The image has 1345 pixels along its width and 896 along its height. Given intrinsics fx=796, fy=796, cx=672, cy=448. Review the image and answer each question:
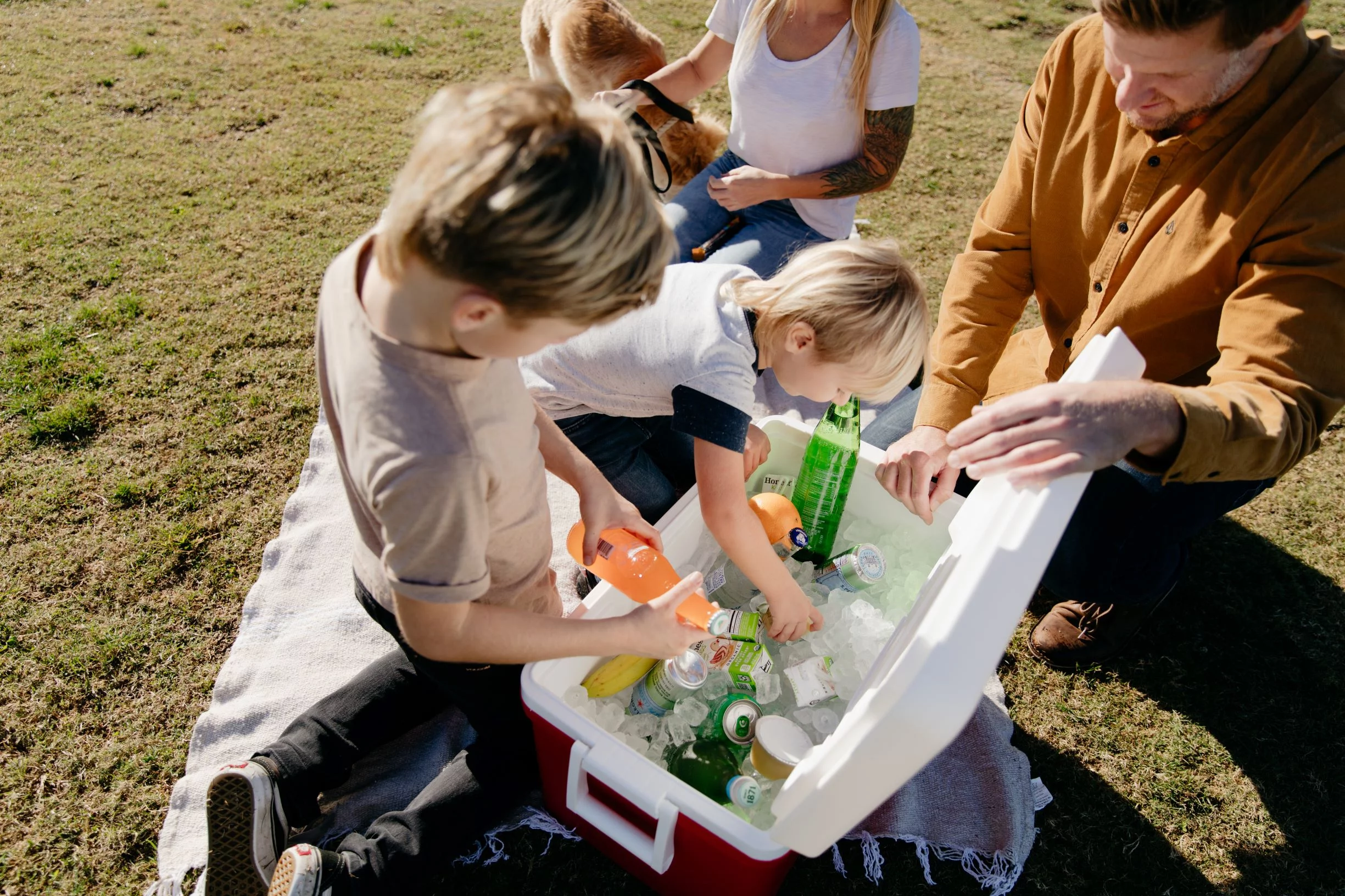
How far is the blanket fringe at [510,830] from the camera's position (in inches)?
68.0

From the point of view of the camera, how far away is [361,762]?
6.11 feet

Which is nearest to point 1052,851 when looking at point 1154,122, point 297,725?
point 1154,122

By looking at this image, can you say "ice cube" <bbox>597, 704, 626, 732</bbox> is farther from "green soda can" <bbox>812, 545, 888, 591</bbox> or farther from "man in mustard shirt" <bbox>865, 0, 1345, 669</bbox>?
"man in mustard shirt" <bbox>865, 0, 1345, 669</bbox>

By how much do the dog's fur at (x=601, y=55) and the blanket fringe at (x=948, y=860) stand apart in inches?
91.6

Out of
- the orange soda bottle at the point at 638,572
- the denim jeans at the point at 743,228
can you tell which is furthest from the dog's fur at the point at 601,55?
the orange soda bottle at the point at 638,572

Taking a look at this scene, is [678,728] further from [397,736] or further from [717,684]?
[397,736]

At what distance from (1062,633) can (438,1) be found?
529cm

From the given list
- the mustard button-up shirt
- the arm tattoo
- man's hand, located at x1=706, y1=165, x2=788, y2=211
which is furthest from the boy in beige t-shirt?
the arm tattoo

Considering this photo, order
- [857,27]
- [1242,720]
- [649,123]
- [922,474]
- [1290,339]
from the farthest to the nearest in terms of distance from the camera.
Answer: [649,123] < [857,27] < [1242,720] < [922,474] < [1290,339]

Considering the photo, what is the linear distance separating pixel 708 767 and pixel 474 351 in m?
0.97

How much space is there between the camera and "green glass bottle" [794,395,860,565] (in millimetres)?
1840

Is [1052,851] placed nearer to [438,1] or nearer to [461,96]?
[461,96]

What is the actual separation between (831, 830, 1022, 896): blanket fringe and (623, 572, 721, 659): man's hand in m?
0.80

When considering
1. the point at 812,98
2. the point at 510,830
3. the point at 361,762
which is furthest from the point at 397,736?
the point at 812,98
